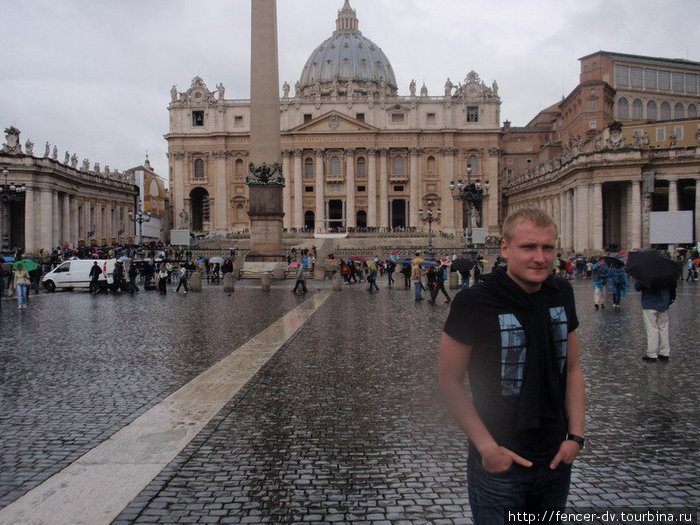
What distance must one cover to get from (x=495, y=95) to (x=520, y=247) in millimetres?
85218

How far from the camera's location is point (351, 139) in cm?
8219

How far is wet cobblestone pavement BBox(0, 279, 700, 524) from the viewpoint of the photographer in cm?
424

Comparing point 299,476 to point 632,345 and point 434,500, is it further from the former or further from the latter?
point 632,345

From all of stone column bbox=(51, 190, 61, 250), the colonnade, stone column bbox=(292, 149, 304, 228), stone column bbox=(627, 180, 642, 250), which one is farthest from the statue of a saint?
stone column bbox=(51, 190, 61, 250)

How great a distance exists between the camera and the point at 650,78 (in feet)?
240

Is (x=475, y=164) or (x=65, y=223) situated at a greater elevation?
(x=475, y=164)

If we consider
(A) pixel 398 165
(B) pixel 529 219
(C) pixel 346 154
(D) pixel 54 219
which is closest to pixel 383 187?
(A) pixel 398 165

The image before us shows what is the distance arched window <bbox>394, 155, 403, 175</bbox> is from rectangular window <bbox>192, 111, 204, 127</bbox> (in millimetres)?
24968

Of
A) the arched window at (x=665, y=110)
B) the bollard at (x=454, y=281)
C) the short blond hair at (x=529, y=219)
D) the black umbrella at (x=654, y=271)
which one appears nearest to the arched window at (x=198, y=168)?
the arched window at (x=665, y=110)

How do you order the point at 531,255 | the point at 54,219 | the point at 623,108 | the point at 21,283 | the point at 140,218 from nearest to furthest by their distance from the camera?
the point at 531,255
the point at 21,283
the point at 140,218
the point at 54,219
the point at 623,108

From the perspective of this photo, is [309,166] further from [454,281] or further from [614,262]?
[614,262]

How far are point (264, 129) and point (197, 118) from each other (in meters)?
58.9

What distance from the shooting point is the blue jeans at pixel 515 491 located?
2598 mm

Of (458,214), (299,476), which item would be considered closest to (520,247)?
(299,476)
